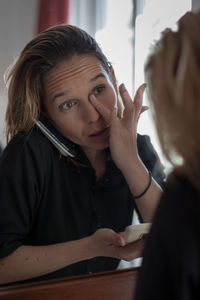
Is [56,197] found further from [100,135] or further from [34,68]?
[34,68]

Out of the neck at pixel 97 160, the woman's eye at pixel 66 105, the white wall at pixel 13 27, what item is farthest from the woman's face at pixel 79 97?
the white wall at pixel 13 27

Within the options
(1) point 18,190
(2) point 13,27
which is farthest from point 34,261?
(2) point 13,27

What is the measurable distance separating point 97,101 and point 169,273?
67cm

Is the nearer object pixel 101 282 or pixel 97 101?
pixel 101 282

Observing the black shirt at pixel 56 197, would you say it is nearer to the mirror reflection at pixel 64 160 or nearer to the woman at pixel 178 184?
the mirror reflection at pixel 64 160

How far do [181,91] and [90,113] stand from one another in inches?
24.6

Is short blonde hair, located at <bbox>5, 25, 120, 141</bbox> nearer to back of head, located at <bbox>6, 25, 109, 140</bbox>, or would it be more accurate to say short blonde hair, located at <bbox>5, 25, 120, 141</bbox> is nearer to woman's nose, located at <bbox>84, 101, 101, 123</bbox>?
back of head, located at <bbox>6, 25, 109, 140</bbox>

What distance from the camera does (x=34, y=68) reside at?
93 cm

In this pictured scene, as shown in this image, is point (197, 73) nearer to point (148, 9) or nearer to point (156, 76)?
point (156, 76)

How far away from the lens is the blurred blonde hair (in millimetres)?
308

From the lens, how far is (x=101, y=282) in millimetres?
686

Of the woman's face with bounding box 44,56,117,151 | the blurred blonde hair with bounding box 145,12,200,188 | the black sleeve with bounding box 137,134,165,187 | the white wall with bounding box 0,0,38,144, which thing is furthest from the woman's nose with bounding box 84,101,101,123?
the white wall with bounding box 0,0,38,144

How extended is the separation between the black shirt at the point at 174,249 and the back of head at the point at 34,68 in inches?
27.1

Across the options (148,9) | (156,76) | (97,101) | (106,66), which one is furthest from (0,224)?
(148,9)
